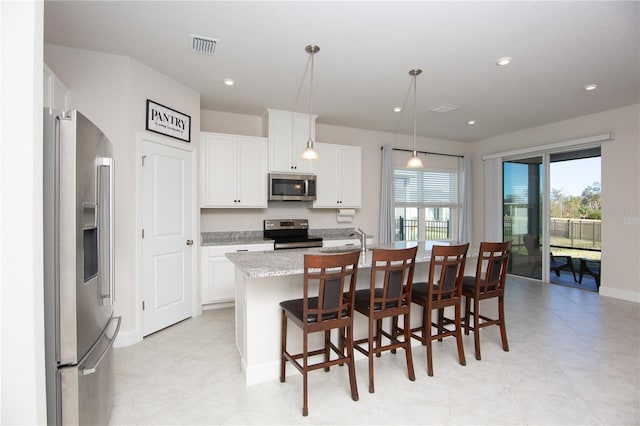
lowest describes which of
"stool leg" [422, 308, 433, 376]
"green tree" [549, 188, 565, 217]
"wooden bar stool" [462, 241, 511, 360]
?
"stool leg" [422, 308, 433, 376]

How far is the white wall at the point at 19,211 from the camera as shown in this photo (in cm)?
120

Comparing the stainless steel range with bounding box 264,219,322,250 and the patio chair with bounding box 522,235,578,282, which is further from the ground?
the stainless steel range with bounding box 264,219,322,250

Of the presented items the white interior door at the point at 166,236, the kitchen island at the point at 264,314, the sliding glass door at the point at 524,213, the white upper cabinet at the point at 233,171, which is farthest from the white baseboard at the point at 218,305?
the sliding glass door at the point at 524,213

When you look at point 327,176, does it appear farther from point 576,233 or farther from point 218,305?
point 576,233

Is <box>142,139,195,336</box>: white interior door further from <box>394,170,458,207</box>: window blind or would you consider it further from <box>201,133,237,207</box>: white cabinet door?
<box>394,170,458,207</box>: window blind

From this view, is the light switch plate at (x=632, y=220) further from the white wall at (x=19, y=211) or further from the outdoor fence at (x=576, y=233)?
the white wall at (x=19, y=211)

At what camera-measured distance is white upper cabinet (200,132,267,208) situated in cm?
412

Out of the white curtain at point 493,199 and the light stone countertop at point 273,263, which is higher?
the white curtain at point 493,199

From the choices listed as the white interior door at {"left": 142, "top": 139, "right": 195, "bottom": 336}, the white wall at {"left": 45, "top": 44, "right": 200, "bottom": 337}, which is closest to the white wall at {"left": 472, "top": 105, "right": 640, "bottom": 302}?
the white interior door at {"left": 142, "top": 139, "right": 195, "bottom": 336}

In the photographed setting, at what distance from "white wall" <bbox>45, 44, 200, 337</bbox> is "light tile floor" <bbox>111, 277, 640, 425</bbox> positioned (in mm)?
696

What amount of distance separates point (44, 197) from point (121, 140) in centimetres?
186

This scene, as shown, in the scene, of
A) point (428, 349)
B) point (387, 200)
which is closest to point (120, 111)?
point (428, 349)

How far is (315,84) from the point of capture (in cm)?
365

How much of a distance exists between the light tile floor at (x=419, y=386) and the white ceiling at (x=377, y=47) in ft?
8.72
